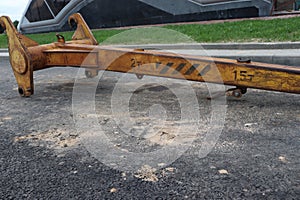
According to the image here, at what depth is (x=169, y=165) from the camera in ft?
7.17

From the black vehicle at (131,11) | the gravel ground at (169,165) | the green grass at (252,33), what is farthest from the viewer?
the black vehicle at (131,11)

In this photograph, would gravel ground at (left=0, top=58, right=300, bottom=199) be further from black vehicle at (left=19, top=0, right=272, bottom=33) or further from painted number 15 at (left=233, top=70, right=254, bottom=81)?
black vehicle at (left=19, top=0, right=272, bottom=33)

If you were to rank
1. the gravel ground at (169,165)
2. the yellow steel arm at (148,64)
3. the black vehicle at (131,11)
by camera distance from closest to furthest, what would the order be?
the gravel ground at (169,165) < the yellow steel arm at (148,64) < the black vehicle at (131,11)

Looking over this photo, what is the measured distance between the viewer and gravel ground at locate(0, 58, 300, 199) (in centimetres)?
189

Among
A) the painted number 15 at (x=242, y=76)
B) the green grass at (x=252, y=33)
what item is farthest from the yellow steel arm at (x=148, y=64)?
the green grass at (x=252, y=33)

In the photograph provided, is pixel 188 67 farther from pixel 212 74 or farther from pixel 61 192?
pixel 61 192

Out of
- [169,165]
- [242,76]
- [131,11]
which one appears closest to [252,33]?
[242,76]

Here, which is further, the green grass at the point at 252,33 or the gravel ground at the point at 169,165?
the green grass at the point at 252,33

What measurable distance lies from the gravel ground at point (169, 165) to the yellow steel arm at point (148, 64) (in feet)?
1.10

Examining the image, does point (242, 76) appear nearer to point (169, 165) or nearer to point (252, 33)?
point (169, 165)

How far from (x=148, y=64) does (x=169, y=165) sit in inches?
58.9

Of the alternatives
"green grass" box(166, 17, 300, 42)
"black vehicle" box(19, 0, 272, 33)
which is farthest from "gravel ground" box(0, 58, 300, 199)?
"black vehicle" box(19, 0, 272, 33)

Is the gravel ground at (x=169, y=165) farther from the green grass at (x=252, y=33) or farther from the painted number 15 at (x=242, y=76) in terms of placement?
the green grass at (x=252, y=33)

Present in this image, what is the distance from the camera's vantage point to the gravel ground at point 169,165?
1.89 m
